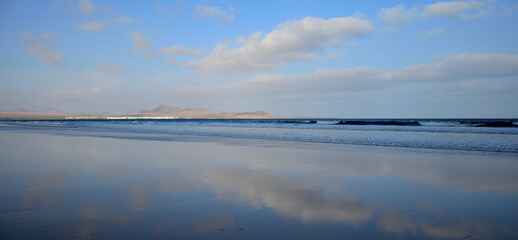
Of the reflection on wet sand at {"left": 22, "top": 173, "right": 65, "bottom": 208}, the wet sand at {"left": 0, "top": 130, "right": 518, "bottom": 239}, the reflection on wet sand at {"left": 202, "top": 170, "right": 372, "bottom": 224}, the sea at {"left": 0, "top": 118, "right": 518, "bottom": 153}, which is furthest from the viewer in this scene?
the sea at {"left": 0, "top": 118, "right": 518, "bottom": 153}

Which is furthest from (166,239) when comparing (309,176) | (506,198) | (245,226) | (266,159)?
(266,159)

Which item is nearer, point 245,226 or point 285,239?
point 285,239

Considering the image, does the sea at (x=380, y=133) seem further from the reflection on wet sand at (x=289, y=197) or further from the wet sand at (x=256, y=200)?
the reflection on wet sand at (x=289, y=197)

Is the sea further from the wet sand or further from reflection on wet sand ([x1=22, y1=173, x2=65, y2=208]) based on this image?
reflection on wet sand ([x1=22, y1=173, x2=65, y2=208])

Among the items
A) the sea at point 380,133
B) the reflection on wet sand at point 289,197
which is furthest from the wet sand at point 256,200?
the sea at point 380,133

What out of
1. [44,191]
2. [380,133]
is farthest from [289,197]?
[380,133]

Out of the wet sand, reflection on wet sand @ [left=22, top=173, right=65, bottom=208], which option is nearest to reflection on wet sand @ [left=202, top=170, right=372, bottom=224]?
the wet sand

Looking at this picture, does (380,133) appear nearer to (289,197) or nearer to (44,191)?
(289,197)

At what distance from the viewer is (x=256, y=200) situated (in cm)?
567

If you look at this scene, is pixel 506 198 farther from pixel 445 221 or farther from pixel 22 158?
pixel 22 158

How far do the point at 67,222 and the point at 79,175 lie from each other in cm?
384

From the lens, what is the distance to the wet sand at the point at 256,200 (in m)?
4.18

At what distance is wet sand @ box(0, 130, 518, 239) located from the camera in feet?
13.7

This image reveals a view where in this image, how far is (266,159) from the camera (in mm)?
11156
